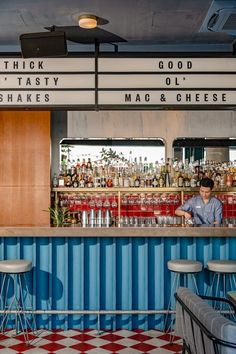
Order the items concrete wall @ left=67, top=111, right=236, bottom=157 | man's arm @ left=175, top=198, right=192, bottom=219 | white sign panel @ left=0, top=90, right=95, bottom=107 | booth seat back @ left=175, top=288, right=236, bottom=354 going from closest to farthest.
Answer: booth seat back @ left=175, top=288, right=236, bottom=354, white sign panel @ left=0, top=90, right=95, bottom=107, man's arm @ left=175, top=198, right=192, bottom=219, concrete wall @ left=67, top=111, right=236, bottom=157

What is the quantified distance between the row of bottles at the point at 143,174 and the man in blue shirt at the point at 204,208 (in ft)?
3.15

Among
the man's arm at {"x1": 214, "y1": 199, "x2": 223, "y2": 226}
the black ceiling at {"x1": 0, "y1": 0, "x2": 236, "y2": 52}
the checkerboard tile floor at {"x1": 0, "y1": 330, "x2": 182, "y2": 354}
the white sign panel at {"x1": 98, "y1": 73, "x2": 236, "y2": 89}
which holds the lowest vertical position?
the checkerboard tile floor at {"x1": 0, "y1": 330, "x2": 182, "y2": 354}

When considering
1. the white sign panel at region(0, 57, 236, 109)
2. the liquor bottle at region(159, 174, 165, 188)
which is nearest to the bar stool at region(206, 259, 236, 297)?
the white sign panel at region(0, 57, 236, 109)

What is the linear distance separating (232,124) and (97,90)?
3.57 meters

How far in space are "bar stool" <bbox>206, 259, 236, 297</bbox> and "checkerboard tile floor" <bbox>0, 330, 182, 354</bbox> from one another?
662 millimetres

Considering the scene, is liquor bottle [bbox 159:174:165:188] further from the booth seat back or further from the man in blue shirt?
the booth seat back

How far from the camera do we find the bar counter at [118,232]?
5.04 meters

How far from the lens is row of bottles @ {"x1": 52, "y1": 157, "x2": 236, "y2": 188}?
7457 mm

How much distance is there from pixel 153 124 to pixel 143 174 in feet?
2.57

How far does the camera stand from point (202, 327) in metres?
2.58

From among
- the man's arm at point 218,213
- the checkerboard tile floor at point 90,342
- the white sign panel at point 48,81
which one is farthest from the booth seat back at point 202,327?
the man's arm at point 218,213

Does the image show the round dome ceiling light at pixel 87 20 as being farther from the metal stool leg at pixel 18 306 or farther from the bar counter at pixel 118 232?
the metal stool leg at pixel 18 306

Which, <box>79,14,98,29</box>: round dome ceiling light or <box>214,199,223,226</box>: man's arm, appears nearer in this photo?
<box>79,14,98,29</box>: round dome ceiling light

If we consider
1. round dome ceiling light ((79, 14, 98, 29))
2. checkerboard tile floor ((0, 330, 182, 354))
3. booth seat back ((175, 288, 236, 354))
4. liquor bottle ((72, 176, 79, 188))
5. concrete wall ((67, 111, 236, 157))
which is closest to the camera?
booth seat back ((175, 288, 236, 354))
